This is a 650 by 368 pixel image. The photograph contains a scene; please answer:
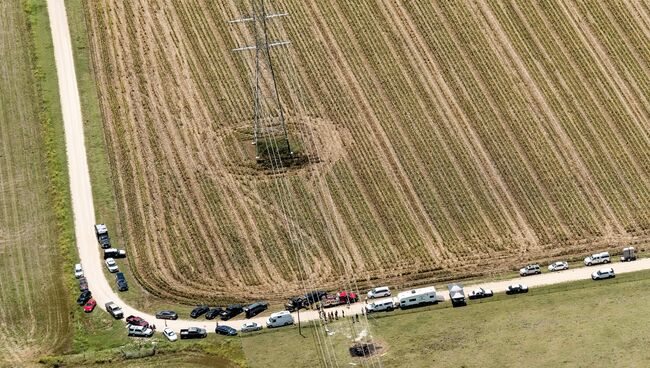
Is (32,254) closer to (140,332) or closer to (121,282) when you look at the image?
(121,282)

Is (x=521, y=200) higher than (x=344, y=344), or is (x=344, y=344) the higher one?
(x=521, y=200)

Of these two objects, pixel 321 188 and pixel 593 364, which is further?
pixel 321 188

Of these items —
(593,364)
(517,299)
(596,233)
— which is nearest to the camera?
(593,364)

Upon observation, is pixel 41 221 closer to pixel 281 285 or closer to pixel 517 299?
pixel 281 285

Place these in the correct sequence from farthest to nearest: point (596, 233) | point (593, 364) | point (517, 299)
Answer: point (596, 233), point (517, 299), point (593, 364)

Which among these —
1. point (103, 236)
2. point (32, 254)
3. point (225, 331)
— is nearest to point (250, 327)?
point (225, 331)

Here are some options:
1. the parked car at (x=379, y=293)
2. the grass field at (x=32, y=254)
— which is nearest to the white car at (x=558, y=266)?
the parked car at (x=379, y=293)

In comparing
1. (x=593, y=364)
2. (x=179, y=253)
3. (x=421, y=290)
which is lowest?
(x=593, y=364)

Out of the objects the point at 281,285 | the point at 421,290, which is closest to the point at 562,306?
the point at 421,290
